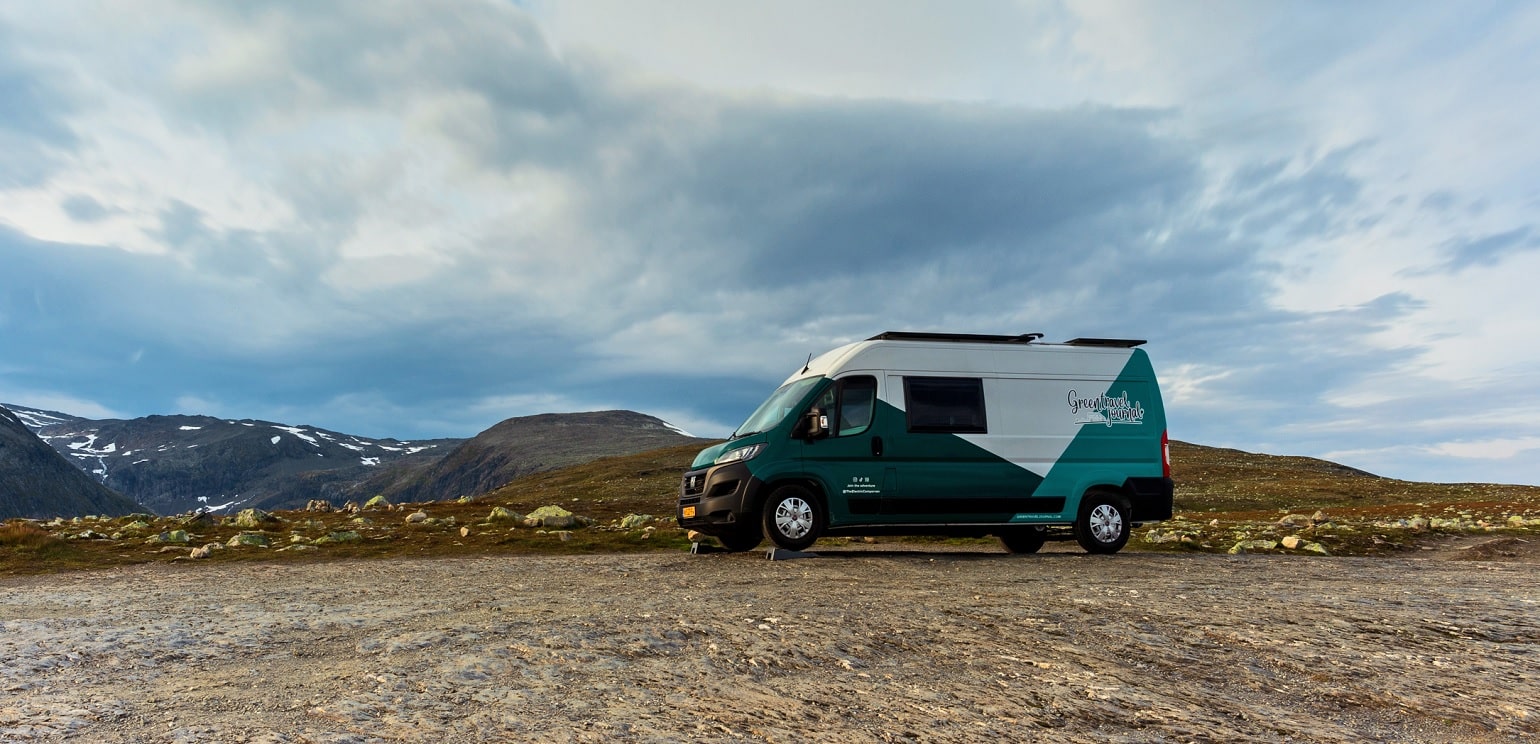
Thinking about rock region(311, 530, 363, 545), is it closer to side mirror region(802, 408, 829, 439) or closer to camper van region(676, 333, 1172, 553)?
camper van region(676, 333, 1172, 553)

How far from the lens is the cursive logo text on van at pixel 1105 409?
13922 millimetres

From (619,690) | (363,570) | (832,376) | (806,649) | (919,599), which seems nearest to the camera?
(619,690)

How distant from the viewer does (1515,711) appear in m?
4.69

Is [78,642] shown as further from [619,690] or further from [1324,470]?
[1324,470]

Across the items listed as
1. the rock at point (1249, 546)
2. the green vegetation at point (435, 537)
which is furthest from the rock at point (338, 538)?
the rock at point (1249, 546)

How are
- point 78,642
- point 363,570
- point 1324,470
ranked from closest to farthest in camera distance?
point 78,642 < point 363,570 < point 1324,470

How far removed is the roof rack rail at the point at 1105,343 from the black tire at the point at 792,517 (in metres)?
5.45

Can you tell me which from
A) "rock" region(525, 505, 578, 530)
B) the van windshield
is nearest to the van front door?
the van windshield

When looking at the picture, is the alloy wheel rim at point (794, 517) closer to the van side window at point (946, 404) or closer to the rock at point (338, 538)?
the van side window at point (946, 404)

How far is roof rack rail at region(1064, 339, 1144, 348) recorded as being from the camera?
14.3 metres

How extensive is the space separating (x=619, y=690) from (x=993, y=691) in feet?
6.91

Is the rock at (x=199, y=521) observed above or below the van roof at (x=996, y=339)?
below

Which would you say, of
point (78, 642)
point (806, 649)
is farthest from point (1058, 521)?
point (78, 642)

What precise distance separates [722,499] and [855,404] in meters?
2.53
